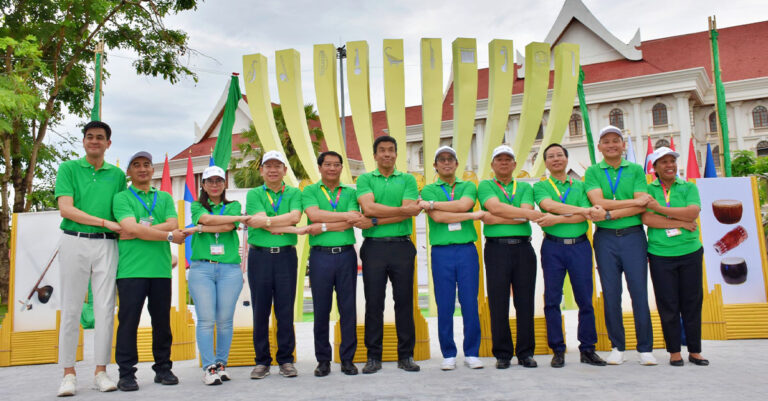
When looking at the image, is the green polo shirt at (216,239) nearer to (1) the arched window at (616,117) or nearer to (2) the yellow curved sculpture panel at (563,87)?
(2) the yellow curved sculpture panel at (563,87)

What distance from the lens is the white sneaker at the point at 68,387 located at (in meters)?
3.30

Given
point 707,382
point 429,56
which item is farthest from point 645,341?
point 429,56

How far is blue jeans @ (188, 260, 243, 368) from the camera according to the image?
3.62 meters

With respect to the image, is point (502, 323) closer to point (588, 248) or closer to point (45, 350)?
point (588, 248)

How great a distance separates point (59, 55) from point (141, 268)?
927 cm

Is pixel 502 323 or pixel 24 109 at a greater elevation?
pixel 24 109

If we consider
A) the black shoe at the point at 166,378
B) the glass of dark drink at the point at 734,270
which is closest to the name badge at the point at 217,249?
the black shoe at the point at 166,378

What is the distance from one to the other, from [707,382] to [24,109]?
8.64 m

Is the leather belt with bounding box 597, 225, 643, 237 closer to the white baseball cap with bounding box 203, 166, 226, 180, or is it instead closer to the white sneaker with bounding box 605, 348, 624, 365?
the white sneaker with bounding box 605, 348, 624, 365

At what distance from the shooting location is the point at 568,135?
1002 inches

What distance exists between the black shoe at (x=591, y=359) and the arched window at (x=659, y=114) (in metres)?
23.3

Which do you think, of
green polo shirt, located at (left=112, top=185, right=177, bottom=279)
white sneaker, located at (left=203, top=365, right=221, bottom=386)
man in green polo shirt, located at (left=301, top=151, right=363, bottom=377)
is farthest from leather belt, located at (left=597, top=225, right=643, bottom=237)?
green polo shirt, located at (left=112, top=185, right=177, bottom=279)

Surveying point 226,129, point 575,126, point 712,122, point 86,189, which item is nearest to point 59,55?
point 226,129

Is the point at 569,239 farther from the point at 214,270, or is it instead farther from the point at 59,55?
the point at 59,55
